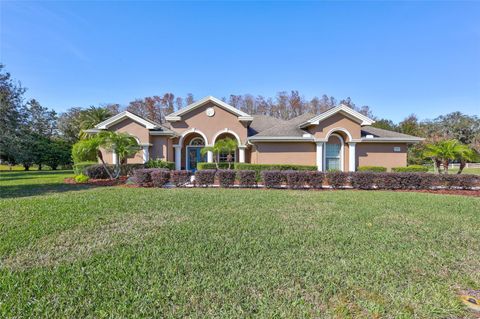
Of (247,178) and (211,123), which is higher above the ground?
(211,123)

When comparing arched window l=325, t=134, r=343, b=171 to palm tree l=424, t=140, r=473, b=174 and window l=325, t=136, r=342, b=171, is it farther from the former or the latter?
palm tree l=424, t=140, r=473, b=174

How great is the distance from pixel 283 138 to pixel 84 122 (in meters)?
27.9

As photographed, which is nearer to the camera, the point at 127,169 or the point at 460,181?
the point at 460,181

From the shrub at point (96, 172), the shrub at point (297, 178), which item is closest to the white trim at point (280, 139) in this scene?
the shrub at point (297, 178)

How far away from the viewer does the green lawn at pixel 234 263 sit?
9.57ft

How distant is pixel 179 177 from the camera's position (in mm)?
12789

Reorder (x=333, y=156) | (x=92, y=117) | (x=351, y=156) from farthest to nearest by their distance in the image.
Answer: (x=92, y=117)
(x=333, y=156)
(x=351, y=156)

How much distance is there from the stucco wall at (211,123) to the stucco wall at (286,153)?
283 centimetres

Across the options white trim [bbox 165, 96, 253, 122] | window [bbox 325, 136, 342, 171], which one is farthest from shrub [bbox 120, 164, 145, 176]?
window [bbox 325, 136, 342, 171]

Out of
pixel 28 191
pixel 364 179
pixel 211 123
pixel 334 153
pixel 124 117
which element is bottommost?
pixel 28 191

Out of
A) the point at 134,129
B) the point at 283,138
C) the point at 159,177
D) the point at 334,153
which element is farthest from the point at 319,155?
the point at 134,129

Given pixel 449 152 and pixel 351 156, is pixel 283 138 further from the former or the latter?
pixel 449 152

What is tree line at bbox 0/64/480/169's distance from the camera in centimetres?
2606

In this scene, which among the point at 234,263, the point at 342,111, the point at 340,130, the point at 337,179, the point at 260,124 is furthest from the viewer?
the point at 260,124
